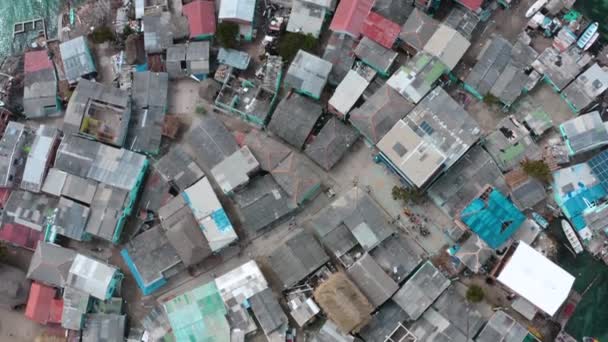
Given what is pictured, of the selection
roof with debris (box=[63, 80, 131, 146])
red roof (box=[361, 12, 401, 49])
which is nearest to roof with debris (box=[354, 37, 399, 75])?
red roof (box=[361, 12, 401, 49])

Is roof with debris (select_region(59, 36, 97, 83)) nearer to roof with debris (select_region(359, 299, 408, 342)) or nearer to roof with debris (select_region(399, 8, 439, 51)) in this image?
roof with debris (select_region(399, 8, 439, 51))

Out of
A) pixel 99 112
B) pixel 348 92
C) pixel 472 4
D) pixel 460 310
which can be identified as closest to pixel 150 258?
pixel 99 112

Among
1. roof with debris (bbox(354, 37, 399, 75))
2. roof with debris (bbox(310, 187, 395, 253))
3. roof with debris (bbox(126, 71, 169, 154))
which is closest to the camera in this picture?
roof with debris (bbox(310, 187, 395, 253))

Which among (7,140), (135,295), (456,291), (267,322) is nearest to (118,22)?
(7,140)

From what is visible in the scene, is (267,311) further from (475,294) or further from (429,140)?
(429,140)

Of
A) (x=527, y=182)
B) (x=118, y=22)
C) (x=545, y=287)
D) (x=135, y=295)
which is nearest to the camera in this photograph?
(x=545, y=287)

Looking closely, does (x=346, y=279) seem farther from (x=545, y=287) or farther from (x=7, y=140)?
(x=7, y=140)

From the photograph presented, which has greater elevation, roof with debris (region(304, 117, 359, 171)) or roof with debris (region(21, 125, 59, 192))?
roof with debris (region(21, 125, 59, 192))
